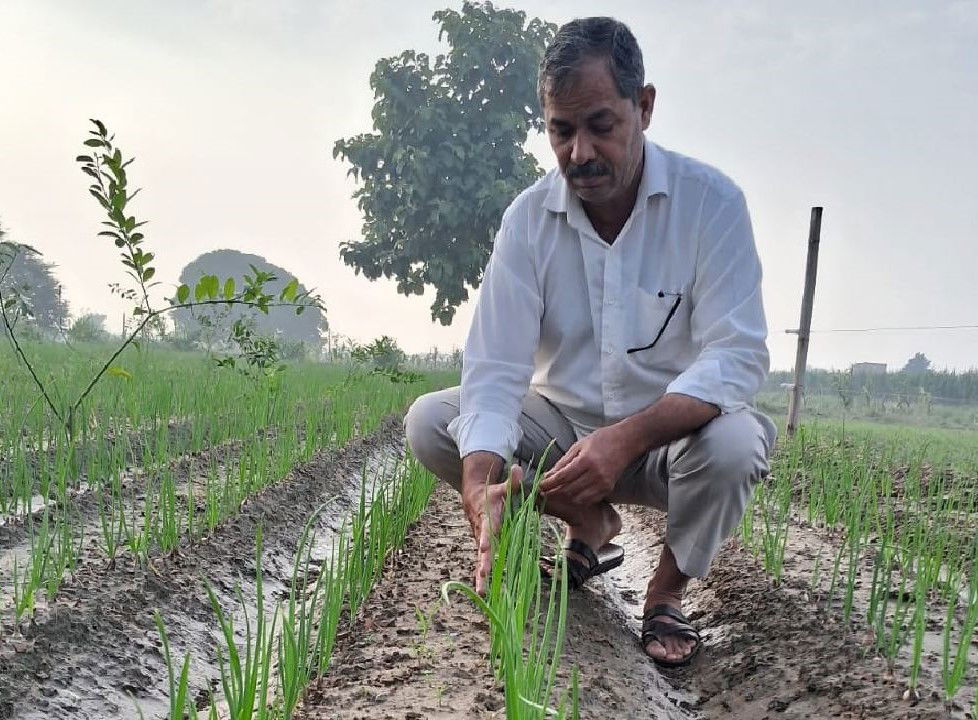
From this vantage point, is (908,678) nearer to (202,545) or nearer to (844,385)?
(202,545)

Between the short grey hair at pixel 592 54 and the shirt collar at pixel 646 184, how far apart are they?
0.79ft

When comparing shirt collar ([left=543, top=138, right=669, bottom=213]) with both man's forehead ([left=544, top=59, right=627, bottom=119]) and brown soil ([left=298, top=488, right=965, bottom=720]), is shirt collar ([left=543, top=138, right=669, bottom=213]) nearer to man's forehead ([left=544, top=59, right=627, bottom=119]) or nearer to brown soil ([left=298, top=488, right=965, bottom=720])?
man's forehead ([left=544, top=59, right=627, bottom=119])

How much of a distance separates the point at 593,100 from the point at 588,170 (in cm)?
16

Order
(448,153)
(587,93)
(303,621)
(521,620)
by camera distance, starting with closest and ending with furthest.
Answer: (521,620)
(303,621)
(587,93)
(448,153)

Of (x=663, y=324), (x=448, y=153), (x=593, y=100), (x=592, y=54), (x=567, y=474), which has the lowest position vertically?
(x=567, y=474)

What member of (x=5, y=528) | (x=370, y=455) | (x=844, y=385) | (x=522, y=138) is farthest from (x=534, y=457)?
(x=522, y=138)

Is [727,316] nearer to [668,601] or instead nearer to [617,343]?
[617,343]

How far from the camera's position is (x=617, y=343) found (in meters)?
2.41

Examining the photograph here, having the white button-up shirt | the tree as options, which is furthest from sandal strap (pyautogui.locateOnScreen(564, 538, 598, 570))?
the tree

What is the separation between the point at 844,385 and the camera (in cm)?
1141

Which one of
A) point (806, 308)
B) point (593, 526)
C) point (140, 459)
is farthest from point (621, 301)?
point (806, 308)

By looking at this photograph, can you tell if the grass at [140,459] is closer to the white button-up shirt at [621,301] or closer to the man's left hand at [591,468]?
the white button-up shirt at [621,301]

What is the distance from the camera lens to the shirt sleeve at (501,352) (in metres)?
2.21

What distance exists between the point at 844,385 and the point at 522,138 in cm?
849
